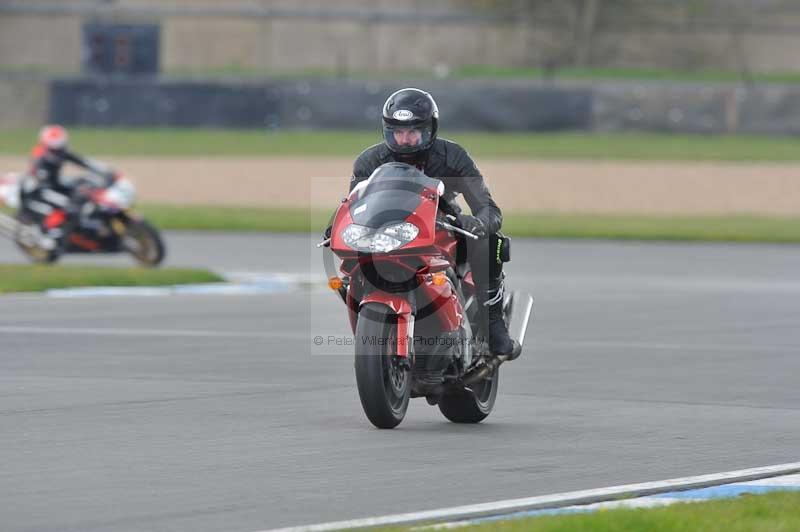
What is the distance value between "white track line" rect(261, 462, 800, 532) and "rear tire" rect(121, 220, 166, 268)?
15306 mm

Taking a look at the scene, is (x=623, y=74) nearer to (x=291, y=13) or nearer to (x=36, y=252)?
(x=291, y=13)

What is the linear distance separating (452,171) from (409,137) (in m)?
0.36

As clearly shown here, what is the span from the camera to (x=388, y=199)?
30.1 ft

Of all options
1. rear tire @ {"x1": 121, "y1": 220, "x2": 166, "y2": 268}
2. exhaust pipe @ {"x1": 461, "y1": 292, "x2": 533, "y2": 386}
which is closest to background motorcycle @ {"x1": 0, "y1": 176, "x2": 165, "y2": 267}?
rear tire @ {"x1": 121, "y1": 220, "x2": 166, "y2": 268}

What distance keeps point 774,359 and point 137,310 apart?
675cm

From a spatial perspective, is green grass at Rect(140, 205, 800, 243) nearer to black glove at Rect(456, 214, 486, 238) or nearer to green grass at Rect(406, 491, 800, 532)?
black glove at Rect(456, 214, 486, 238)

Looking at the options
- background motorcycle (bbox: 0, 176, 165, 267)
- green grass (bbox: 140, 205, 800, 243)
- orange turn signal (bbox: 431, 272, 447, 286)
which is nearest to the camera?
orange turn signal (bbox: 431, 272, 447, 286)

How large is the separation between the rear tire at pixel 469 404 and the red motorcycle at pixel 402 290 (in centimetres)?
10

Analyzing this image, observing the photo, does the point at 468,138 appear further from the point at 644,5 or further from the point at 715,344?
the point at 715,344

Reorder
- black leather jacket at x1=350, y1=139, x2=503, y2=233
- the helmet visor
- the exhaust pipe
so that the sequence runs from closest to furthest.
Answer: the helmet visor < black leather jacket at x1=350, y1=139, x2=503, y2=233 < the exhaust pipe

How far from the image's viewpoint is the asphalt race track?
24.6 ft

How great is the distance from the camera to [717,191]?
37.4 meters

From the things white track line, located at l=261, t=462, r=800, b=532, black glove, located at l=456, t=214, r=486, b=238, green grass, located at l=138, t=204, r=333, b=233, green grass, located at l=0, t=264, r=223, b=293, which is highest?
black glove, located at l=456, t=214, r=486, b=238

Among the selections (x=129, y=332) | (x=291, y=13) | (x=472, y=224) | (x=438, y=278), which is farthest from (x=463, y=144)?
(x=438, y=278)
